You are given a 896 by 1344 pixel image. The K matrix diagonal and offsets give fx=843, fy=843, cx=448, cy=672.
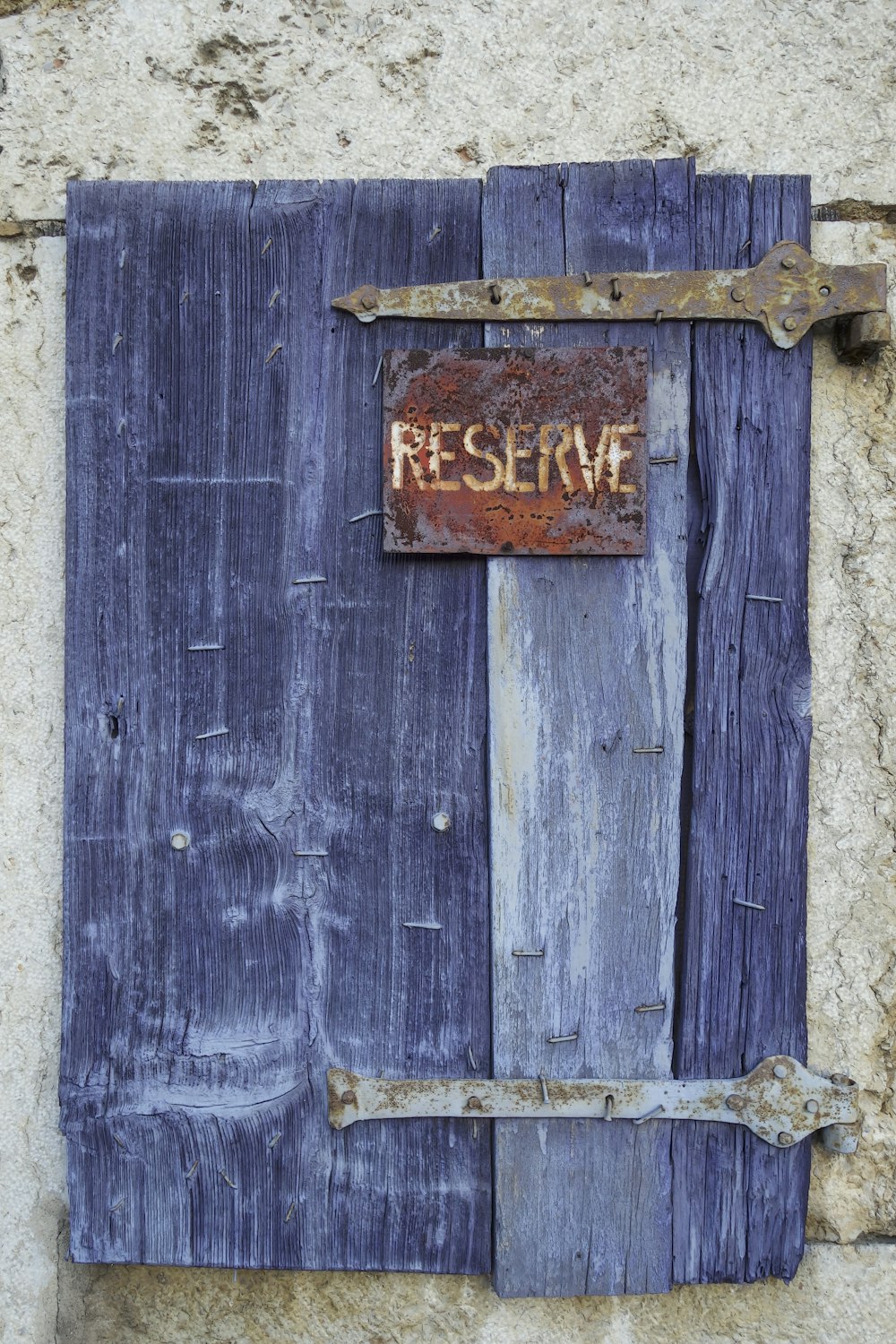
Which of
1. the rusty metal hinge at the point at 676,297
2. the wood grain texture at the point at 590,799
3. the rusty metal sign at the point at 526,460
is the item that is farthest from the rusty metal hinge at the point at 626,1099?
the rusty metal hinge at the point at 676,297

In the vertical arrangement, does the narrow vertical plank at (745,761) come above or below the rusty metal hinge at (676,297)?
below

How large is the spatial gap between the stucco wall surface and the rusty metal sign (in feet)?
0.99

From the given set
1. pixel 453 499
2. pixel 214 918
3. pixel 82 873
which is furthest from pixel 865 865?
pixel 82 873

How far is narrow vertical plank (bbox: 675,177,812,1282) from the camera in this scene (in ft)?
3.63

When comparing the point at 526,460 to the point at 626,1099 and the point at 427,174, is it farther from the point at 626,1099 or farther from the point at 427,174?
the point at 626,1099

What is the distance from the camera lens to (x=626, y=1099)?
3.60 feet

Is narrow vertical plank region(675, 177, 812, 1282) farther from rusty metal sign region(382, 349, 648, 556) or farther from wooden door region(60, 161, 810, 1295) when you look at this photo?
rusty metal sign region(382, 349, 648, 556)

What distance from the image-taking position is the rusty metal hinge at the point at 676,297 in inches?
43.1

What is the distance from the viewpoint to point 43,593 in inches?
Result: 46.9

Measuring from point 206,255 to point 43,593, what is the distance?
1.68ft

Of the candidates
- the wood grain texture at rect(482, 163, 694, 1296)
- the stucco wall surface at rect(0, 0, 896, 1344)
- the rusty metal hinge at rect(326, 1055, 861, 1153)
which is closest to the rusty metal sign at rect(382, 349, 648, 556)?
the wood grain texture at rect(482, 163, 694, 1296)

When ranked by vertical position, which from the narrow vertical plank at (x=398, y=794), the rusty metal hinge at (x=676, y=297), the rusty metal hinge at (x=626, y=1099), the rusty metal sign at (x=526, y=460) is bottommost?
the rusty metal hinge at (x=626, y=1099)

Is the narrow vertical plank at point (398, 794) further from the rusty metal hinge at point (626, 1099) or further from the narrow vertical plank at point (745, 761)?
the narrow vertical plank at point (745, 761)

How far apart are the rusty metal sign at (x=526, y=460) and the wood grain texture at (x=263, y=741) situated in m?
0.05
